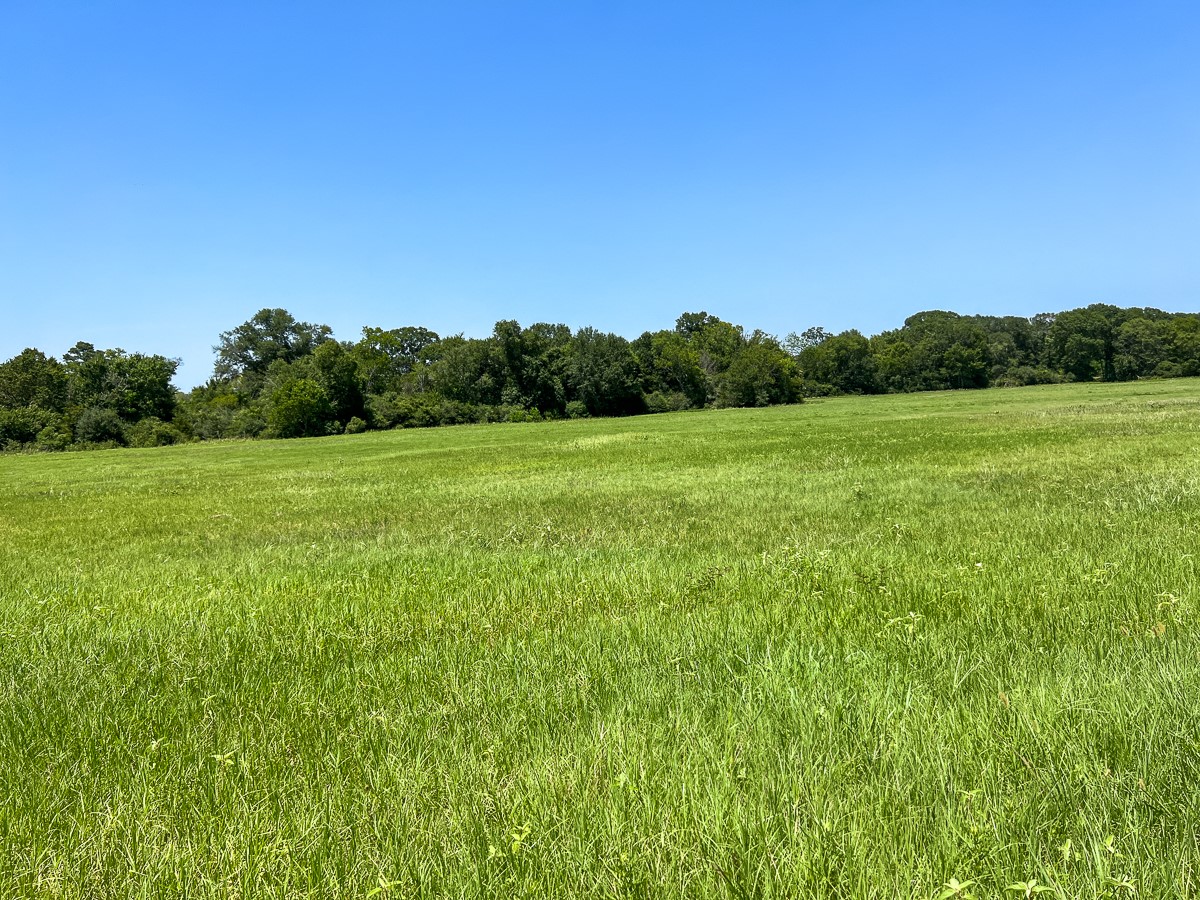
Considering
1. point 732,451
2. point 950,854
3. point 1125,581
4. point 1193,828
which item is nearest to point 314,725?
point 950,854

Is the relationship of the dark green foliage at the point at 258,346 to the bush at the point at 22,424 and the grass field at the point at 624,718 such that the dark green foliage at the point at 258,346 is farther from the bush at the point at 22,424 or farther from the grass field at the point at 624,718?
the grass field at the point at 624,718

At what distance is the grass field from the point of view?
223cm

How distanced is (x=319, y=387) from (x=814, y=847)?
88.5 meters

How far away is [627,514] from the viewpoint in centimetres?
1095

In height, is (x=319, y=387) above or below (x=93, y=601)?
above

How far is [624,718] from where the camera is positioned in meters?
3.27

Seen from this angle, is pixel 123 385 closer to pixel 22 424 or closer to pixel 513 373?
pixel 22 424

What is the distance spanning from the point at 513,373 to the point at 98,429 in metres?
51.1

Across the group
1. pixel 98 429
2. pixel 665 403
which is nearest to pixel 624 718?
pixel 98 429

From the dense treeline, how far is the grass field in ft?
265

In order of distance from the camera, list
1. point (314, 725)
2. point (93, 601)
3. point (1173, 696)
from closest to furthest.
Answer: point (1173, 696)
point (314, 725)
point (93, 601)

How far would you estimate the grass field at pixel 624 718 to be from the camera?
2.23 m

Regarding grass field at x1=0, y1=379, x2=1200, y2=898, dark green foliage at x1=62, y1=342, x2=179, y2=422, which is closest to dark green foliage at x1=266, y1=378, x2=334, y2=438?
dark green foliage at x1=62, y1=342, x2=179, y2=422

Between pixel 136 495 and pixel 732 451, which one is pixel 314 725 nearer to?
pixel 136 495
